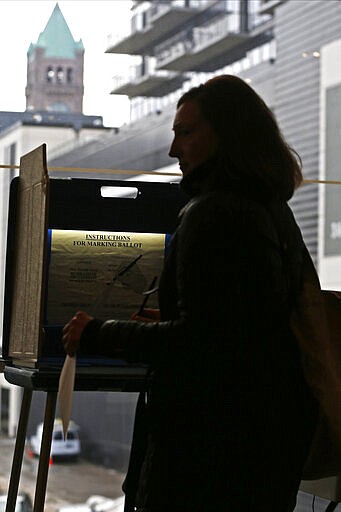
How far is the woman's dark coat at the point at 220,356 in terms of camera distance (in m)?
1.58

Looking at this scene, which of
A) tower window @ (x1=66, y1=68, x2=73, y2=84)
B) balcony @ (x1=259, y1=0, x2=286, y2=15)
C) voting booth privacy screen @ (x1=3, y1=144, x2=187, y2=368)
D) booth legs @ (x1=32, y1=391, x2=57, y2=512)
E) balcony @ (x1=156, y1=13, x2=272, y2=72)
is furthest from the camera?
balcony @ (x1=259, y1=0, x2=286, y2=15)

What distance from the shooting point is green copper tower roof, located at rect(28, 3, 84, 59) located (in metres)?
5.29

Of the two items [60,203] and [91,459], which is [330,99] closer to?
[91,459]

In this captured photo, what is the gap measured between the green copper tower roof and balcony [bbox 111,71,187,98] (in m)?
0.25

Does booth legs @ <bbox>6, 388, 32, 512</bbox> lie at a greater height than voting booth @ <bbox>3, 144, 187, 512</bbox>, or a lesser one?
lesser

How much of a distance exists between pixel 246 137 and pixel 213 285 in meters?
0.24

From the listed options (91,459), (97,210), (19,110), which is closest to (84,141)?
(19,110)

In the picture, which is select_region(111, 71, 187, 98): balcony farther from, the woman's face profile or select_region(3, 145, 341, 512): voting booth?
the woman's face profile

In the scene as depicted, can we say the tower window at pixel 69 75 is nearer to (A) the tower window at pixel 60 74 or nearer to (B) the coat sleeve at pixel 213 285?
(A) the tower window at pixel 60 74

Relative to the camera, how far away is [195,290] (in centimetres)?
157

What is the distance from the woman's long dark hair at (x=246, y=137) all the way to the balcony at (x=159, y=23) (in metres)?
3.90

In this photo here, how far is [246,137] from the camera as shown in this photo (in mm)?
1672

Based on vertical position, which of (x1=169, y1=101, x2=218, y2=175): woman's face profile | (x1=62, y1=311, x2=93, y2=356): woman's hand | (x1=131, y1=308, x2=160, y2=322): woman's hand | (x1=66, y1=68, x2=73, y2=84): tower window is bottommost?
(x1=62, y1=311, x2=93, y2=356): woman's hand

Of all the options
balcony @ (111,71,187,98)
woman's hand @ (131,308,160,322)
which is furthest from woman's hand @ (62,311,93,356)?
balcony @ (111,71,187,98)
